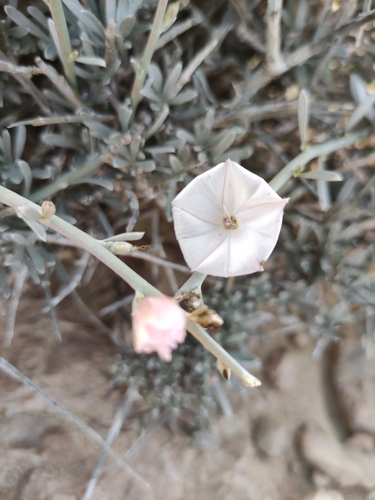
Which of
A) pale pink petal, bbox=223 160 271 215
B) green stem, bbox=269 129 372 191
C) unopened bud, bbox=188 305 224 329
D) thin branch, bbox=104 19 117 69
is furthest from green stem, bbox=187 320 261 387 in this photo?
thin branch, bbox=104 19 117 69

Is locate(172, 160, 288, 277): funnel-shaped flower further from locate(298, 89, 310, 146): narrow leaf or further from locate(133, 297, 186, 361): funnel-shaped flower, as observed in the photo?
locate(298, 89, 310, 146): narrow leaf

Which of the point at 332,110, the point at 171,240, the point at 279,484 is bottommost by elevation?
the point at 279,484

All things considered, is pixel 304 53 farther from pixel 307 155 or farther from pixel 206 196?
pixel 206 196

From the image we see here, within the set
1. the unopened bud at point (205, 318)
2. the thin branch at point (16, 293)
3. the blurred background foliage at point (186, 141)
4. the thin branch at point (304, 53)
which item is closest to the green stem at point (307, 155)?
the blurred background foliage at point (186, 141)

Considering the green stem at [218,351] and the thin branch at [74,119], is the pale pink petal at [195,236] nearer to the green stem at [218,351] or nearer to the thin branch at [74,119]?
the green stem at [218,351]

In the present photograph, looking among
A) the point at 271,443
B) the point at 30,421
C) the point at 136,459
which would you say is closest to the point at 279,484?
the point at 271,443

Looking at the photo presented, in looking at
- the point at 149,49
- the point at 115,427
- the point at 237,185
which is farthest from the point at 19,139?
the point at 115,427

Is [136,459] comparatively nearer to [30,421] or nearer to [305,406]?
[30,421]
